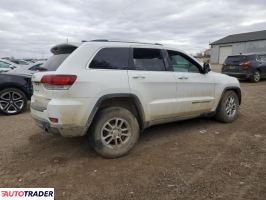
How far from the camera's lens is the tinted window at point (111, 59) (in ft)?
12.9

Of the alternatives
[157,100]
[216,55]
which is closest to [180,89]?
[157,100]

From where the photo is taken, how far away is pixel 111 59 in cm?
410

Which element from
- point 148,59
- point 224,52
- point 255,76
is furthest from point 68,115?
point 224,52

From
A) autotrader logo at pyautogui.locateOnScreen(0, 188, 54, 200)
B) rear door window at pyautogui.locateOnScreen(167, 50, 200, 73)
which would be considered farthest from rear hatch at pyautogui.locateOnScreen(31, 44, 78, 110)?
rear door window at pyautogui.locateOnScreen(167, 50, 200, 73)

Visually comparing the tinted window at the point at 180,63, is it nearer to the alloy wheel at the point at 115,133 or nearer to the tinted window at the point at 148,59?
the tinted window at the point at 148,59

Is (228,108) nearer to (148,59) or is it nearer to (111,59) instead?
(148,59)

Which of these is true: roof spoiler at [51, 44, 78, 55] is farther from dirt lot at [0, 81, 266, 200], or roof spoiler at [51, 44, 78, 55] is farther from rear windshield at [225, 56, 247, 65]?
rear windshield at [225, 56, 247, 65]

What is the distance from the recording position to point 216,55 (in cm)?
4481

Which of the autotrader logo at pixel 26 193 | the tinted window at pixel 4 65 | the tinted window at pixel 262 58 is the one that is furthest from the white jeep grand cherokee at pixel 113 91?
the tinted window at pixel 262 58

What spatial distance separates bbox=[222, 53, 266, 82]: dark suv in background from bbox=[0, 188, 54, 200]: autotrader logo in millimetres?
13465

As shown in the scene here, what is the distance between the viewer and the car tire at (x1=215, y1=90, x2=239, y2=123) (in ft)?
19.4

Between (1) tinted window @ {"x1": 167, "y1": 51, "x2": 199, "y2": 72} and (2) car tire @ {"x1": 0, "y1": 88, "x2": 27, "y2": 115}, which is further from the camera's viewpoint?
(2) car tire @ {"x1": 0, "y1": 88, "x2": 27, "y2": 115}

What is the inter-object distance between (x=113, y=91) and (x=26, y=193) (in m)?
1.80

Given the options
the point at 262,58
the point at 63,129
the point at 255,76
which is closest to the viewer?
the point at 63,129
